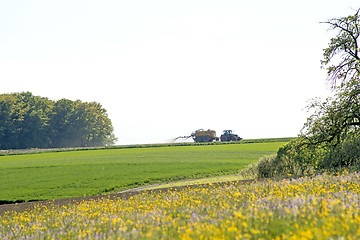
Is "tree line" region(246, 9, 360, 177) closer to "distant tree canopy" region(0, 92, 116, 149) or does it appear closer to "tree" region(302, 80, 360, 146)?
"tree" region(302, 80, 360, 146)

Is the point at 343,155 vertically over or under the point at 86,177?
over

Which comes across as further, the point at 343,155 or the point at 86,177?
the point at 86,177

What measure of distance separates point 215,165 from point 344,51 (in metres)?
16.1

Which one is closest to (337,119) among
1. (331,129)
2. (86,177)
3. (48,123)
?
(331,129)

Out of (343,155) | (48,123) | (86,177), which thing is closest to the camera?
(343,155)

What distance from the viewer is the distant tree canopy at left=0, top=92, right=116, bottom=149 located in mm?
87812

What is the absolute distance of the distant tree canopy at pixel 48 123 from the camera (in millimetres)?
87812

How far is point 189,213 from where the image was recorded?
7.27 m

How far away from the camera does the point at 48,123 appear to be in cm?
9712

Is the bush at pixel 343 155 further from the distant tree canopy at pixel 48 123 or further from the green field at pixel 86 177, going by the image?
the distant tree canopy at pixel 48 123

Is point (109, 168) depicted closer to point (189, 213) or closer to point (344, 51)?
point (344, 51)

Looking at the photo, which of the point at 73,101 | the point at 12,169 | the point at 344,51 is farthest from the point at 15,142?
the point at 344,51

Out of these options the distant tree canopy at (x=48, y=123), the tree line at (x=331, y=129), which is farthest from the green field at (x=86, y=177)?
the distant tree canopy at (x=48, y=123)

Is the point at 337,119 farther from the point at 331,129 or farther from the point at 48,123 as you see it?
the point at 48,123
